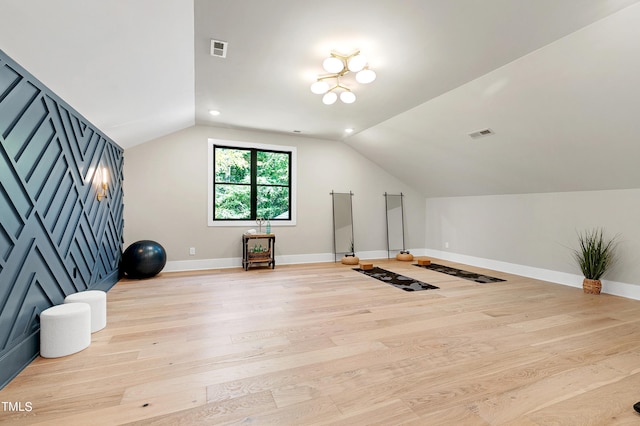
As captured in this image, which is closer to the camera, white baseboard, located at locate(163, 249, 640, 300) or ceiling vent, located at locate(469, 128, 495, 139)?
white baseboard, located at locate(163, 249, 640, 300)

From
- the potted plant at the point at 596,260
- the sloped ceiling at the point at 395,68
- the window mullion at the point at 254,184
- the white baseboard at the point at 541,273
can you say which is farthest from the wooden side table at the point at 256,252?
the potted plant at the point at 596,260

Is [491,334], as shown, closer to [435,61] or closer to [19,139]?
[435,61]

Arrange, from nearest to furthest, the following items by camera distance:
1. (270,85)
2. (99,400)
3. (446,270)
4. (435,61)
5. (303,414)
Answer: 1. (303,414)
2. (99,400)
3. (435,61)
4. (270,85)
5. (446,270)

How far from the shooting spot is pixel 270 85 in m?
3.83

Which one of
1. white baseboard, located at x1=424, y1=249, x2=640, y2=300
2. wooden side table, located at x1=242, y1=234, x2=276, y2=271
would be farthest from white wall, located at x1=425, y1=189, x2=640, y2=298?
wooden side table, located at x1=242, y1=234, x2=276, y2=271

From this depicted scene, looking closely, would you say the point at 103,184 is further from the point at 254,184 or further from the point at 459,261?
the point at 459,261

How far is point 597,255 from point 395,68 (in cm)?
370

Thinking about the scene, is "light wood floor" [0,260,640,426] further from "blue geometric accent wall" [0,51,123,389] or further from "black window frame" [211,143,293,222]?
"black window frame" [211,143,293,222]

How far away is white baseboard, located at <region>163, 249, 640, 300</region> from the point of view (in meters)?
4.02

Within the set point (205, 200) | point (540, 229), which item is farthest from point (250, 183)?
point (540, 229)

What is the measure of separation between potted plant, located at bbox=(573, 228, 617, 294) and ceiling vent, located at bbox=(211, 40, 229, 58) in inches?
206

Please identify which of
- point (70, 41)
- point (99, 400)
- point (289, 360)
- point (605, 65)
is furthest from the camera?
point (605, 65)

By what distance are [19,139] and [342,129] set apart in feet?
15.3

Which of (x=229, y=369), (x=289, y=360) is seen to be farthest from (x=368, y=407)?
(x=229, y=369)
